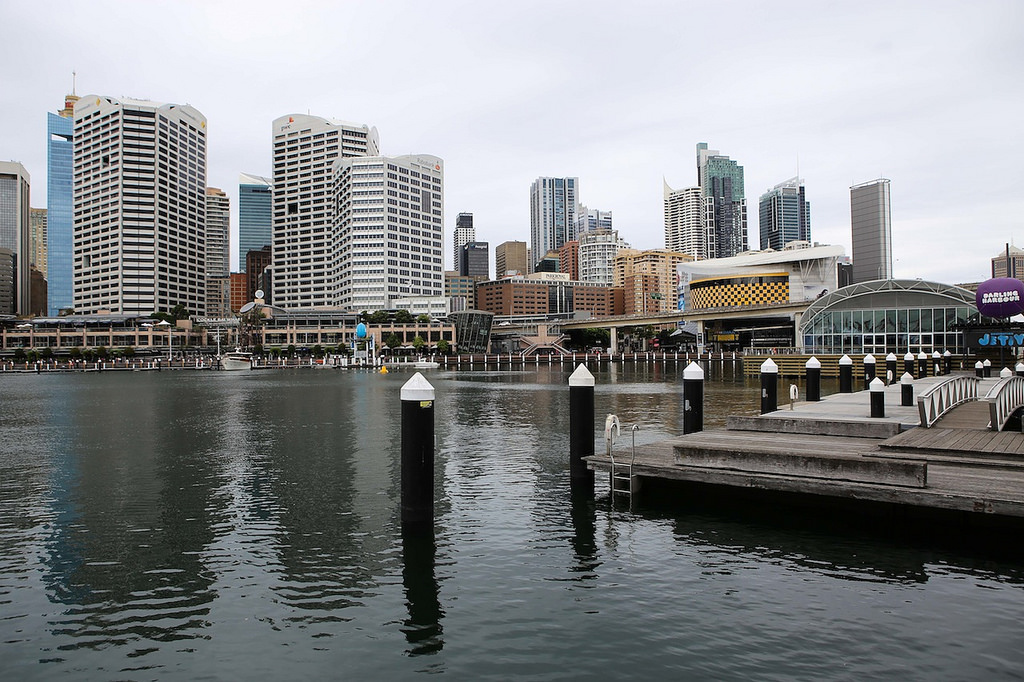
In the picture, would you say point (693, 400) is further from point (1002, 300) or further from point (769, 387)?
point (1002, 300)

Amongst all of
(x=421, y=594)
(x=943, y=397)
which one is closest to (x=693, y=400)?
(x=943, y=397)

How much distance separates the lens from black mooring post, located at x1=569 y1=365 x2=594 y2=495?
922 inches

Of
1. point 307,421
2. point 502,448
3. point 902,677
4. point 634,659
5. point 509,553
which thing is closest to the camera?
point 902,677

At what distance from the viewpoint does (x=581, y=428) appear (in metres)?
23.7

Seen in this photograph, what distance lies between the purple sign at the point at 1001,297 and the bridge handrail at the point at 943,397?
77.6 feet

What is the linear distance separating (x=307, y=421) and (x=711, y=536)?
37545 mm

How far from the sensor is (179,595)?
49.4ft

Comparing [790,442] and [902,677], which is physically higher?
[790,442]

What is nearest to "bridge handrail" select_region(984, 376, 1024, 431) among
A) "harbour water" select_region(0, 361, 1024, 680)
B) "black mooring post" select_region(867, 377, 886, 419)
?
"black mooring post" select_region(867, 377, 886, 419)

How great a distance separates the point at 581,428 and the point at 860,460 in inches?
341

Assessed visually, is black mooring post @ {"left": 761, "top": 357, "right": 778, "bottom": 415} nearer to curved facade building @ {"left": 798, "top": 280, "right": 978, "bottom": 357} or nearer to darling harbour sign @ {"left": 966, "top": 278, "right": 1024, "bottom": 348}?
darling harbour sign @ {"left": 966, "top": 278, "right": 1024, "bottom": 348}

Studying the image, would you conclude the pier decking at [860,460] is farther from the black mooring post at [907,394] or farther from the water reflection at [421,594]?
the water reflection at [421,594]

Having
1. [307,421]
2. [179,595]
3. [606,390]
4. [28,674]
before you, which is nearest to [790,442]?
[179,595]

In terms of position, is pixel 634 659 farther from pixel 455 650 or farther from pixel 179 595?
pixel 179 595
